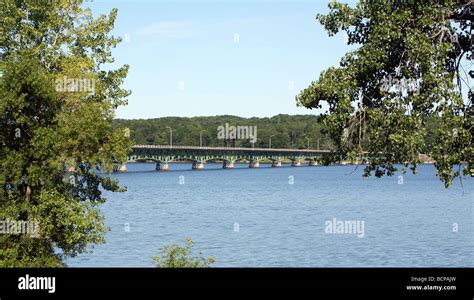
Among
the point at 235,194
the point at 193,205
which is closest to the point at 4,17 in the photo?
the point at 193,205

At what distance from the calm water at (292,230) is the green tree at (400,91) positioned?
3026 centimetres

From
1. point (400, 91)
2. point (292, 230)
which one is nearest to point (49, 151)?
point (400, 91)

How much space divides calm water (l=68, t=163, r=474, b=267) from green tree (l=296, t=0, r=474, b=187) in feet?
99.3

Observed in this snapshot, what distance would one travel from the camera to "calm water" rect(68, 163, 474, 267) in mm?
53219

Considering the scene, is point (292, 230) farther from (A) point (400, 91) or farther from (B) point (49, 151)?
(A) point (400, 91)

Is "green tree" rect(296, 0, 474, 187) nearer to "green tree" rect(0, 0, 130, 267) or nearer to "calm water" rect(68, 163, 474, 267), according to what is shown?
"green tree" rect(0, 0, 130, 267)

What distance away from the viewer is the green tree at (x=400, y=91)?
18734 millimetres

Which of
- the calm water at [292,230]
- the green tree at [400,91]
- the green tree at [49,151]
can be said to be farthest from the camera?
the calm water at [292,230]

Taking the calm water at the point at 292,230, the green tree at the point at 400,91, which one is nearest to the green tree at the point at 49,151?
the green tree at the point at 400,91

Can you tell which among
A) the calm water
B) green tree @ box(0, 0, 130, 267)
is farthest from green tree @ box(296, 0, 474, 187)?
the calm water

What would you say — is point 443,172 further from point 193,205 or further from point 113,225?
point 193,205

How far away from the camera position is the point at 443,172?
19016 mm

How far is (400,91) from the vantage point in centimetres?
1958

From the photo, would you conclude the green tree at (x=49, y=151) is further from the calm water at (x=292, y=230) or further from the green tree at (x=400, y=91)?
the calm water at (x=292, y=230)
